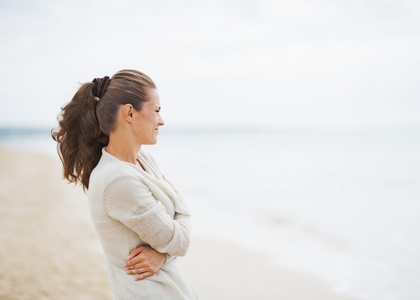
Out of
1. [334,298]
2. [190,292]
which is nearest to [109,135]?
[190,292]

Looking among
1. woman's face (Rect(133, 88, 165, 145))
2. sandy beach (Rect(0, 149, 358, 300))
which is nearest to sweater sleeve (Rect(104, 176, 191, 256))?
woman's face (Rect(133, 88, 165, 145))

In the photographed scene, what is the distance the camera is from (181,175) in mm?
13648

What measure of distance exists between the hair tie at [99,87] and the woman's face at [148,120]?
0.16 m

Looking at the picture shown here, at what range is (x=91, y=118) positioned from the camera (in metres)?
1.46

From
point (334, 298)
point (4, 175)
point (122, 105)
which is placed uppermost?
point (122, 105)

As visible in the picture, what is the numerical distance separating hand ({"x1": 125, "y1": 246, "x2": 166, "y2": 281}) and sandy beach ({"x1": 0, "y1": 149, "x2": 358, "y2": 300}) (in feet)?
7.97

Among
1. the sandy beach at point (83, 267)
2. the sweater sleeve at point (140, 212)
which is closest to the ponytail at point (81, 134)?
the sweater sleeve at point (140, 212)

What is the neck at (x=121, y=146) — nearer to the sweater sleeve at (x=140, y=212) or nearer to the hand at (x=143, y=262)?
the sweater sleeve at (x=140, y=212)

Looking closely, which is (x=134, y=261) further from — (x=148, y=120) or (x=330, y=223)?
(x=330, y=223)

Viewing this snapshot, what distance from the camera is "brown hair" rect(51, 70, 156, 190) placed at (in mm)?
1404

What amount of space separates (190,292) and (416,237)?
5443 millimetres

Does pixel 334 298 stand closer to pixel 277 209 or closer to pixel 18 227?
pixel 277 209

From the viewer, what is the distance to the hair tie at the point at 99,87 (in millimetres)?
1436

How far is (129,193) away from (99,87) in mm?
452
